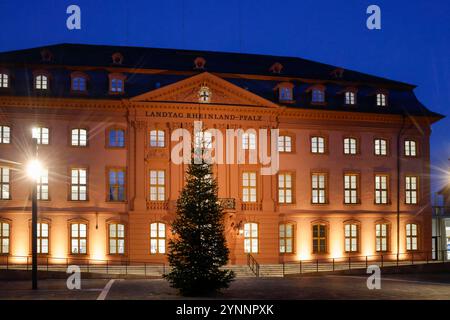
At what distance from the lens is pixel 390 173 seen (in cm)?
4556

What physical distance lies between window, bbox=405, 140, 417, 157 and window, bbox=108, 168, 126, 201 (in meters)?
19.8

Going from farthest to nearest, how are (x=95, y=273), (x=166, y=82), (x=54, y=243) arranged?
(x=166, y=82) → (x=54, y=243) → (x=95, y=273)

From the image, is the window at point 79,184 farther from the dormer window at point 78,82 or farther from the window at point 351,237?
the window at point 351,237

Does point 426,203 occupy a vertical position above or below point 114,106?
below

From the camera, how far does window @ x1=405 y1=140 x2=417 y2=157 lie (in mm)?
46250

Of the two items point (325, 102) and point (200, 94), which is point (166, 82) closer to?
point (200, 94)

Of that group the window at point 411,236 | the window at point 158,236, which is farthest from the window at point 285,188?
the window at point 411,236

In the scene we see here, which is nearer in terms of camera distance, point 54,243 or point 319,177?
point 54,243

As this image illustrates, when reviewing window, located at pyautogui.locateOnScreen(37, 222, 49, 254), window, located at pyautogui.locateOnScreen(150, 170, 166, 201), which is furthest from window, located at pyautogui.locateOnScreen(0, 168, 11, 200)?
window, located at pyautogui.locateOnScreen(150, 170, 166, 201)

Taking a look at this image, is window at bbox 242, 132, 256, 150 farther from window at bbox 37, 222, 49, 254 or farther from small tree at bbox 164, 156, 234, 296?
small tree at bbox 164, 156, 234, 296

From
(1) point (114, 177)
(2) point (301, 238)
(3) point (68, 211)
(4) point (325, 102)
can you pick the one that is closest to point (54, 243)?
(3) point (68, 211)

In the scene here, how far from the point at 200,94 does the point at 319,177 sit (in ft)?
32.4

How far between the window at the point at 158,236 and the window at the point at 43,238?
20.7 feet

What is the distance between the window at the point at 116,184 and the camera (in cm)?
4103
